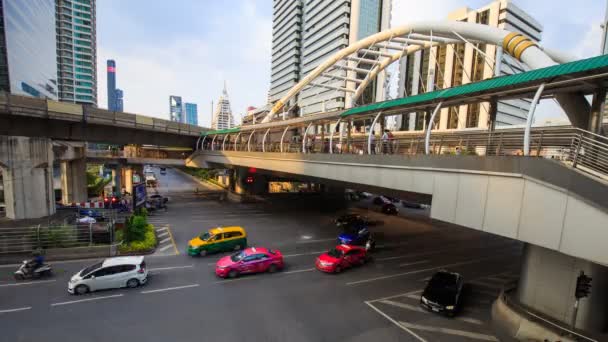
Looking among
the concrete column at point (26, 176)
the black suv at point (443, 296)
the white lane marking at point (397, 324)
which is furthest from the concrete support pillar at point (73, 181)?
the black suv at point (443, 296)

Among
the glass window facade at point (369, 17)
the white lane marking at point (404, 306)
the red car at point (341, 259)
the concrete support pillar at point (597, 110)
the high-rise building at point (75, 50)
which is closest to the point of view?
Result: the concrete support pillar at point (597, 110)

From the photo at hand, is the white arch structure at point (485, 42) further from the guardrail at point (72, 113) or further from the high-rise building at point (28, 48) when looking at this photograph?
the high-rise building at point (28, 48)

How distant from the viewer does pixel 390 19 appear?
99250 millimetres

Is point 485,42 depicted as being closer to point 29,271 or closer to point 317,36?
point 29,271

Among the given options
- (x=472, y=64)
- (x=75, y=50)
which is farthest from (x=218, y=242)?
(x=75, y=50)

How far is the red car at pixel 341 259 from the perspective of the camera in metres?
15.6

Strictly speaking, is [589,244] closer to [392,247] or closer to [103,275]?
[392,247]

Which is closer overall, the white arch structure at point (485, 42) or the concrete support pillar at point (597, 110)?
the concrete support pillar at point (597, 110)

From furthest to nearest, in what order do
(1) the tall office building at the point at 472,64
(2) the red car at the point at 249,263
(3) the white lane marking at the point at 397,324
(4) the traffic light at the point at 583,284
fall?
(1) the tall office building at the point at 472,64 < (2) the red car at the point at 249,263 < (3) the white lane marking at the point at 397,324 < (4) the traffic light at the point at 583,284

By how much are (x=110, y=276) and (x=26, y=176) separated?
57.6ft

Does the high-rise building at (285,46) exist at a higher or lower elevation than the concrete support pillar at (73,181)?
higher

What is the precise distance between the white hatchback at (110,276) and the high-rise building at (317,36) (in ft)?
219

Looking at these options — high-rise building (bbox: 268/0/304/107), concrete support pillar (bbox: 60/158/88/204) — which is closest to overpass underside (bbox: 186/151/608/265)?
concrete support pillar (bbox: 60/158/88/204)

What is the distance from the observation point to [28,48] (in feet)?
191
